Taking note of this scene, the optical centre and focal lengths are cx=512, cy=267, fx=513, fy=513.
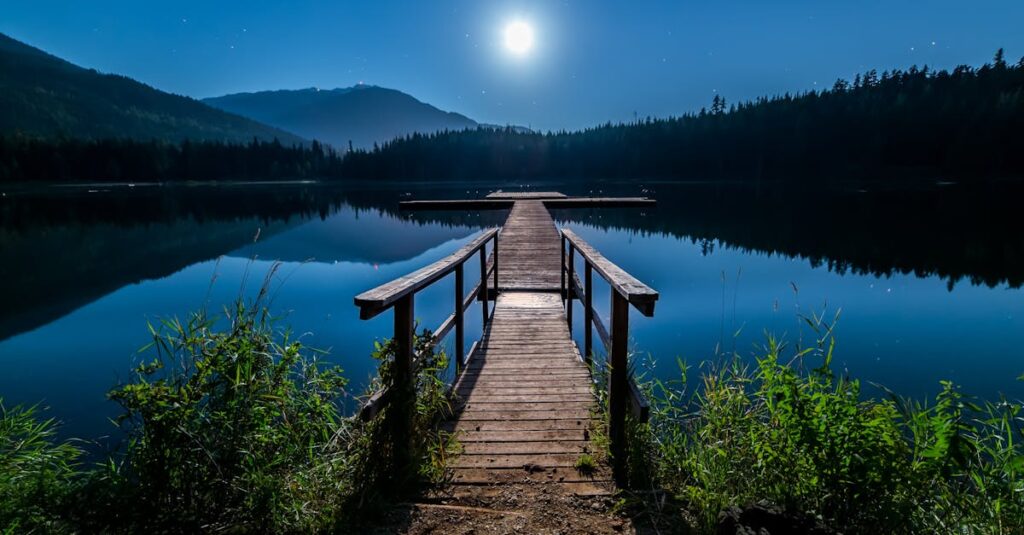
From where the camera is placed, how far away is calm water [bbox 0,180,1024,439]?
9.51 metres

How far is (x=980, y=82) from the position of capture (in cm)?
8706

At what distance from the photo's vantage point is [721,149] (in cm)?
9631

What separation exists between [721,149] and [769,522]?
104m

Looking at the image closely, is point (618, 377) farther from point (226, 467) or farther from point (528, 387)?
point (226, 467)

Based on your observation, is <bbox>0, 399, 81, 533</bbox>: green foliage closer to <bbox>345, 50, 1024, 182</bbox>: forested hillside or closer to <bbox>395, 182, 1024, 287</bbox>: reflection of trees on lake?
<bbox>395, 182, 1024, 287</bbox>: reflection of trees on lake

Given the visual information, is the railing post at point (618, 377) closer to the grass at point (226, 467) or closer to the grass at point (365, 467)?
the grass at point (365, 467)

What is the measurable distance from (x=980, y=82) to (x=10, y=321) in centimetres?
12285

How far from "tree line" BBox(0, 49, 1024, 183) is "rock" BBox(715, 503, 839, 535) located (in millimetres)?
92211

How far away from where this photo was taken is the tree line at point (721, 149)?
74.0 m

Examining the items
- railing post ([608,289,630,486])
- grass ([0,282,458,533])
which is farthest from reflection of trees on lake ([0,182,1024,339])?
railing post ([608,289,630,486])

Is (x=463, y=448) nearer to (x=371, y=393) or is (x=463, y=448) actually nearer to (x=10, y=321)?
(x=371, y=393)

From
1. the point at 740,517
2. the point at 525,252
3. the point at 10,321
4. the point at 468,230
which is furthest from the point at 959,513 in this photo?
the point at 468,230

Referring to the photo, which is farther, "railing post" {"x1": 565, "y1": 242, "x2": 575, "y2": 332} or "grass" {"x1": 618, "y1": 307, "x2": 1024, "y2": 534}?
"railing post" {"x1": 565, "y1": 242, "x2": 575, "y2": 332}

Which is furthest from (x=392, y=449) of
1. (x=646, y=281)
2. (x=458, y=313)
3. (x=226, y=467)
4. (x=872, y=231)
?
(x=872, y=231)
